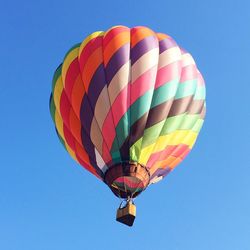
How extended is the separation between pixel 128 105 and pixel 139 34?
Result: 8.80ft

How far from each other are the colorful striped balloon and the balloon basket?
2.22 feet

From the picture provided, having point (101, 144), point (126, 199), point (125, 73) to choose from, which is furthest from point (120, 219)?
point (125, 73)

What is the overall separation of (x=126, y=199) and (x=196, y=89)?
4.17 metres

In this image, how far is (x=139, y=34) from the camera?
15992 mm

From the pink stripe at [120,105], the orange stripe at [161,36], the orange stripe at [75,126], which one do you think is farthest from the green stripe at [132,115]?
the orange stripe at [161,36]

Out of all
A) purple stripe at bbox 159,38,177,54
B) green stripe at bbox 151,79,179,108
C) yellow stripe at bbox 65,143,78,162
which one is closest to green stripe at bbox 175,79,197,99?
green stripe at bbox 151,79,179,108

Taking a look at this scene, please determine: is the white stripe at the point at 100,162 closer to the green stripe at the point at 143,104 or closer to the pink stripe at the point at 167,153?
the green stripe at the point at 143,104

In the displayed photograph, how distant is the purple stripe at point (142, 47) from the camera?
15285 millimetres

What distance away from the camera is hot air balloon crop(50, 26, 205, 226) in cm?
1450

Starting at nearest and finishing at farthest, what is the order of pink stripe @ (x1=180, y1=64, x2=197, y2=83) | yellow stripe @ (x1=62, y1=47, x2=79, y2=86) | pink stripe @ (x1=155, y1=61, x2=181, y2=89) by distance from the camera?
pink stripe @ (x1=155, y1=61, x2=181, y2=89) → pink stripe @ (x1=180, y1=64, x2=197, y2=83) → yellow stripe @ (x1=62, y1=47, x2=79, y2=86)

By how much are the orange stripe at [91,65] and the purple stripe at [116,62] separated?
0.39m

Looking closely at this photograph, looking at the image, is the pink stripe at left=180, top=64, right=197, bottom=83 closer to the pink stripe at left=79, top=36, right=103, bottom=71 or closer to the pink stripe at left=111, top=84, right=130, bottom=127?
the pink stripe at left=111, top=84, right=130, bottom=127

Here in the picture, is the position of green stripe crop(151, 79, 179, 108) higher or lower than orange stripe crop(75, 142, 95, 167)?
higher

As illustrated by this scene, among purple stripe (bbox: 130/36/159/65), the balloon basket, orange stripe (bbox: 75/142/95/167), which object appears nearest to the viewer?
the balloon basket
